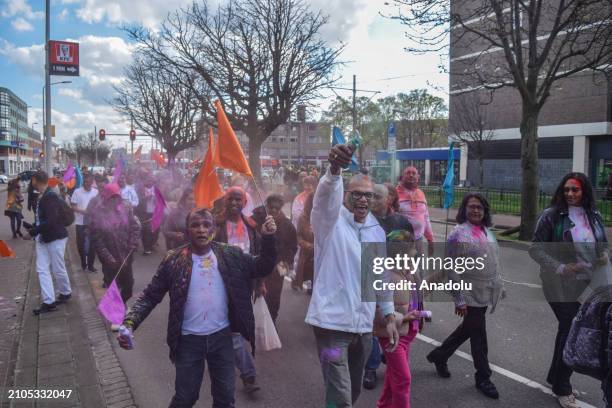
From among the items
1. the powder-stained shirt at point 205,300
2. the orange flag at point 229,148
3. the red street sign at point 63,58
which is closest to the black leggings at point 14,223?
the red street sign at point 63,58

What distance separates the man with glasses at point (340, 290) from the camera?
302 cm

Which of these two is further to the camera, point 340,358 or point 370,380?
point 370,380

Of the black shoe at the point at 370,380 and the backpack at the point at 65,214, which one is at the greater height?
the backpack at the point at 65,214

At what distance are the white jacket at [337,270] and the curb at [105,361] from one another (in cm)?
209

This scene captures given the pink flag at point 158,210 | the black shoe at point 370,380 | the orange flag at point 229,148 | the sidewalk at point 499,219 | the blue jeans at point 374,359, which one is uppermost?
the orange flag at point 229,148

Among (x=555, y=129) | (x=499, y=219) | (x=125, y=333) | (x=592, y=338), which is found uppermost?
(x=555, y=129)

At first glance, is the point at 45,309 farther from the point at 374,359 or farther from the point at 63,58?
the point at 63,58

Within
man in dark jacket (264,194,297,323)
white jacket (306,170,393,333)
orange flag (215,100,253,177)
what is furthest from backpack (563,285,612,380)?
man in dark jacket (264,194,297,323)

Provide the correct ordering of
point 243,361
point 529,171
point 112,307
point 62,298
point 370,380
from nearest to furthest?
point 112,307, point 243,361, point 370,380, point 62,298, point 529,171

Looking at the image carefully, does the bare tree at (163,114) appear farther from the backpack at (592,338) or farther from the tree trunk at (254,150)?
the backpack at (592,338)

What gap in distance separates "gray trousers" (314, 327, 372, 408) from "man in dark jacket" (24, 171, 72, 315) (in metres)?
4.83

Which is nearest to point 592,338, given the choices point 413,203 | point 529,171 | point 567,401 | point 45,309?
point 567,401

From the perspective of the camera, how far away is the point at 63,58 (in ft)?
52.6

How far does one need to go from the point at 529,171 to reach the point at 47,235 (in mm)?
11345
